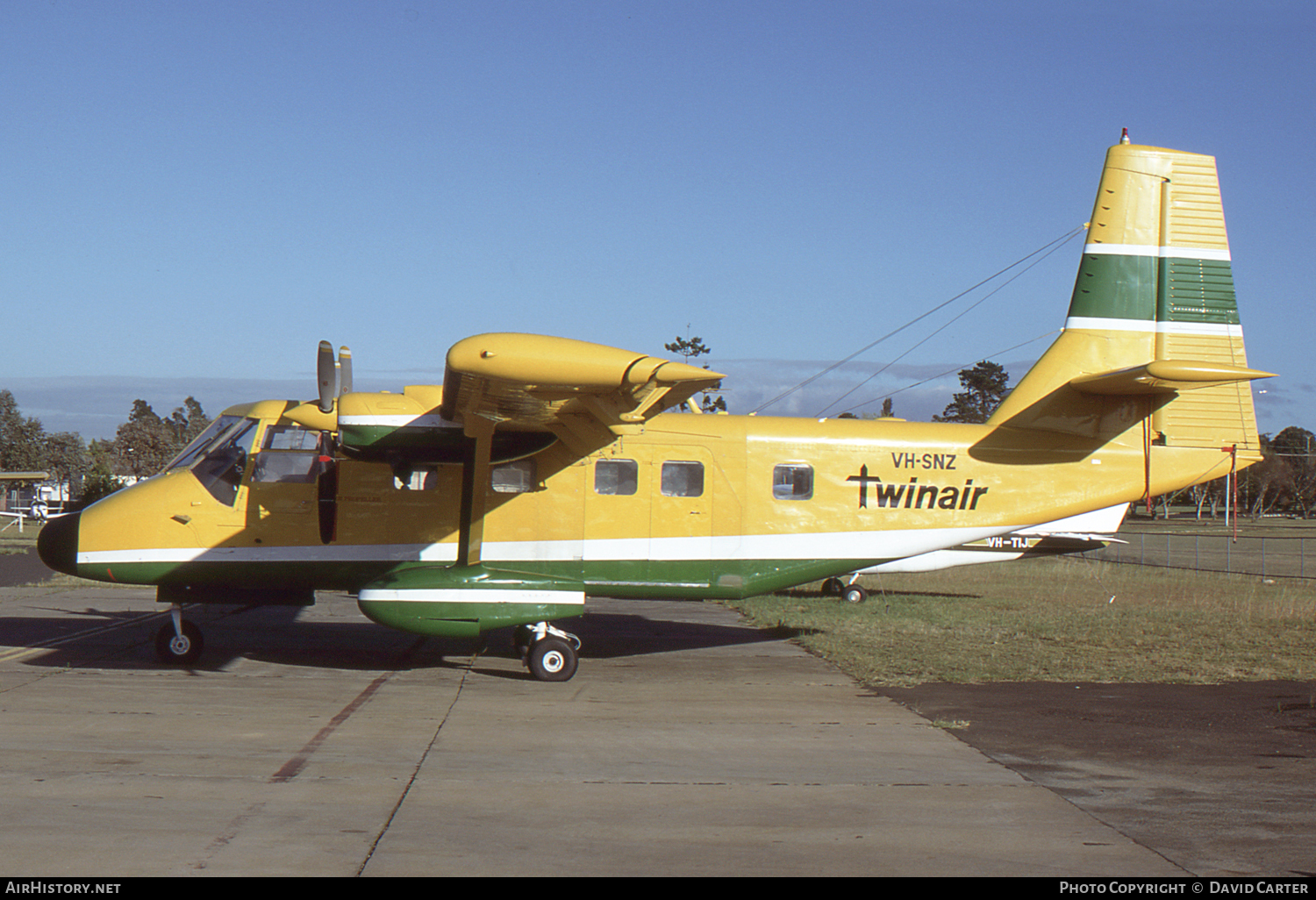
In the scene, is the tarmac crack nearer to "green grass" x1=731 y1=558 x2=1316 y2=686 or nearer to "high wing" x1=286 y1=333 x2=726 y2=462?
"high wing" x1=286 y1=333 x2=726 y2=462

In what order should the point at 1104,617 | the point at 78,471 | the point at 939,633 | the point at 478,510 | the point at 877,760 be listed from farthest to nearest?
the point at 78,471 < the point at 1104,617 < the point at 939,633 < the point at 478,510 < the point at 877,760

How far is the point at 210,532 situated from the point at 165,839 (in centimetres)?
629

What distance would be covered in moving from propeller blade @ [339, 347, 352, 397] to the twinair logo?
236 inches

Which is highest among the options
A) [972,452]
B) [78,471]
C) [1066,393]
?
[1066,393]

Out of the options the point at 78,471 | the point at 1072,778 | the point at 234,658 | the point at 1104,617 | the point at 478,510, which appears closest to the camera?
the point at 1072,778

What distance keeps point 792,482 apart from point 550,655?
11.6 ft

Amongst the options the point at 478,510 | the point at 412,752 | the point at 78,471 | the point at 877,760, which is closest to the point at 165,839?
the point at 412,752

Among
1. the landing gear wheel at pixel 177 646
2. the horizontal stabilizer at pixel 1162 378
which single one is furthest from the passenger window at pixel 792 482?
the landing gear wheel at pixel 177 646

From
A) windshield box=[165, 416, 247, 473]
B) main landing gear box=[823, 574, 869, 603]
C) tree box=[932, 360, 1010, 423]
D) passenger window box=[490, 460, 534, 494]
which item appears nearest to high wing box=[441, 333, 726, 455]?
passenger window box=[490, 460, 534, 494]

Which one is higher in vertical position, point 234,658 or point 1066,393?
point 1066,393

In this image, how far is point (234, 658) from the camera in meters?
11.8

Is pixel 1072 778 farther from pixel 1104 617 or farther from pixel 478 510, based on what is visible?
pixel 1104 617

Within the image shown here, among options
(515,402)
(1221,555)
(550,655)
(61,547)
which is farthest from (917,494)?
(1221,555)

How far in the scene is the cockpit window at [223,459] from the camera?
36.7ft
